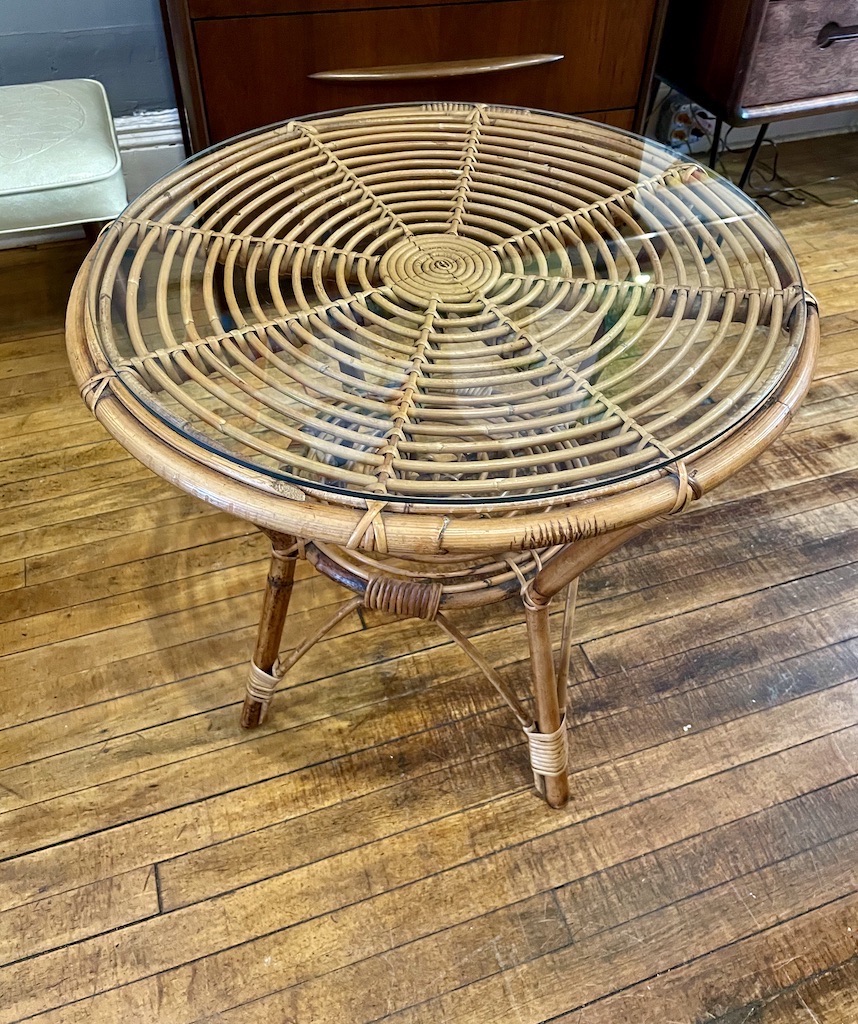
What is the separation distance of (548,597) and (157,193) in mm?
574

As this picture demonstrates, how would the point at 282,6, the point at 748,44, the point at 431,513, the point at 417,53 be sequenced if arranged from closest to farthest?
the point at 431,513 → the point at 282,6 → the point at 417,53 → the point at 748,44

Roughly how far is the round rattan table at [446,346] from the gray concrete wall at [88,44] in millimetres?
775

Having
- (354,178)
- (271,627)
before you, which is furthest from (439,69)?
(271,627)

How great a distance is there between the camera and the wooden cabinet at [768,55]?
4.71 ft

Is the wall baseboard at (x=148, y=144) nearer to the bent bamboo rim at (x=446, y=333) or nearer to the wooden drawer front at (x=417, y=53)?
the wooden drawer front at (x=417, y=53)

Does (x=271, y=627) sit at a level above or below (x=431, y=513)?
below

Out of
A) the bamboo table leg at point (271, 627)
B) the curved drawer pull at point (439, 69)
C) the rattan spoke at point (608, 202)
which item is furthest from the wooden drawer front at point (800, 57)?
the bamboo table leg at point (271, 627)

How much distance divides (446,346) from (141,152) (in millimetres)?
1223

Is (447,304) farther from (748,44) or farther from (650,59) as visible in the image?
(748,44)

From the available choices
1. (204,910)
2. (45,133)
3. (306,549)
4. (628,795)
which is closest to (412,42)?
(45,133)

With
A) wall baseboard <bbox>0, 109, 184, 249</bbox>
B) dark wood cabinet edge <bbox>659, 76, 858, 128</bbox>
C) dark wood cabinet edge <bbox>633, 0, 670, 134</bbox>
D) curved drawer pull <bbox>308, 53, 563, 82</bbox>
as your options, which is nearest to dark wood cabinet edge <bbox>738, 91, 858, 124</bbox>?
dark wood cabinet edge <bbox>659, 76, 858, 128</bbox>

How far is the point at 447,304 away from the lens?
2.65ft

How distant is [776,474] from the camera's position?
4.45ft

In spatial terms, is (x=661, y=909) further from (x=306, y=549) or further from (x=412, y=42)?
(x=412, y=42)
